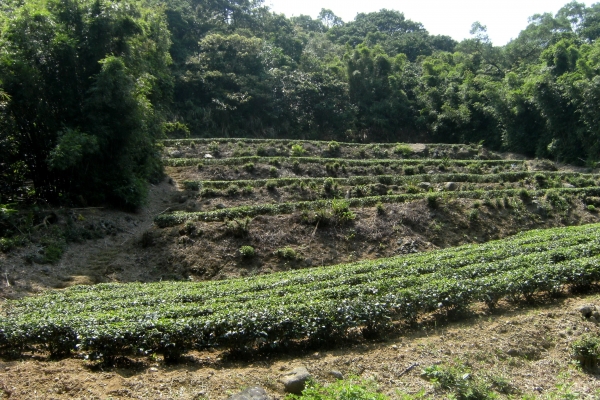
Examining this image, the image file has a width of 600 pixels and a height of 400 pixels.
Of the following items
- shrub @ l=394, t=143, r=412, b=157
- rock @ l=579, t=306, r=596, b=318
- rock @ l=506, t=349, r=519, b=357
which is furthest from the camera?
shrub @ l=394, t=143, r=412, b=157

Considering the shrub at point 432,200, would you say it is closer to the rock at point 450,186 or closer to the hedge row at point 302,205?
the hedge row at point 302,205

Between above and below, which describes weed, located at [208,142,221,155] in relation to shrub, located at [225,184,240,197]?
above

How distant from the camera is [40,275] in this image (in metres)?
15.0

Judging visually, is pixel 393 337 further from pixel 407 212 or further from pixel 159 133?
pixel 159 133

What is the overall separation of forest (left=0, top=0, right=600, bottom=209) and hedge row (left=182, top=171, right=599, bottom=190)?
338cm

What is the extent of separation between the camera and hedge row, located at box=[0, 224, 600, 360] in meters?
8.85

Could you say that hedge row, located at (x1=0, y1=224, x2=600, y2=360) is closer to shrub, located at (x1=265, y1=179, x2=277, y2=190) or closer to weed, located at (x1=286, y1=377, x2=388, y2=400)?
weed, located at (x1=286, y1=377, x2=388, y2=400)

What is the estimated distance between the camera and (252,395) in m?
7.32

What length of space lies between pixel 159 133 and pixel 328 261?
1113 centimetres

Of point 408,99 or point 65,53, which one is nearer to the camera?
point 65,53

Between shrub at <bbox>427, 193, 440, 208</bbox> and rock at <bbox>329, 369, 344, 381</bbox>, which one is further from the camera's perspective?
shrub at <bbox>427, 193, 440, 208</bbox>

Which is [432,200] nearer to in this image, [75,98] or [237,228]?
[237,228]

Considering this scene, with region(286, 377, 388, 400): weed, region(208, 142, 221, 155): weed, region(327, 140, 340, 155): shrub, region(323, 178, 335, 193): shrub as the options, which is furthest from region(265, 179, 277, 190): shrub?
region(286, 377, 388, 400): weed

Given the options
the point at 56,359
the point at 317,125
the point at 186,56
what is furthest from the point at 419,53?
the point at 56,359
